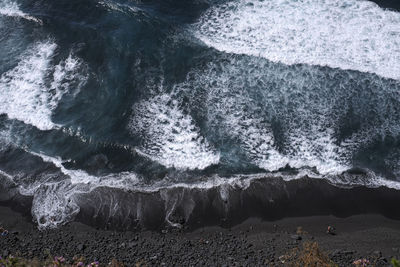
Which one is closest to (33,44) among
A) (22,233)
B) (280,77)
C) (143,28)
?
(143,28)

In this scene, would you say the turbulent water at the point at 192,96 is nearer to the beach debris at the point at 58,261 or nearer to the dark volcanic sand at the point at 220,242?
the dark volcanic sand at the point at 220,242

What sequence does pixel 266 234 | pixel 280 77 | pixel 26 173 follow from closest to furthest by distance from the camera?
pixel 266 234
pixel 26 173
pixel 280 77

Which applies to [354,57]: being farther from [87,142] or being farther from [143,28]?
[87,142]

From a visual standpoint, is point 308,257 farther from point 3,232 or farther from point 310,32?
point 310,32

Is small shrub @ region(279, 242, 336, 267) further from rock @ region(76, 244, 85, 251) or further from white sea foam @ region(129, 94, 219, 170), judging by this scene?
rock @ region(76, 244, 85, 251)

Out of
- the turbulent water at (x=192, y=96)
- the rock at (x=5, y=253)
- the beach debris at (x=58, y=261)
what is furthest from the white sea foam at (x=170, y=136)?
the rock at (x=5, y=253)

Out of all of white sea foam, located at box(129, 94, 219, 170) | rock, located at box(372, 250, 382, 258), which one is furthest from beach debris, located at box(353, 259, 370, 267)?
white sea foam, located at box(129, 94, 219, 170)
